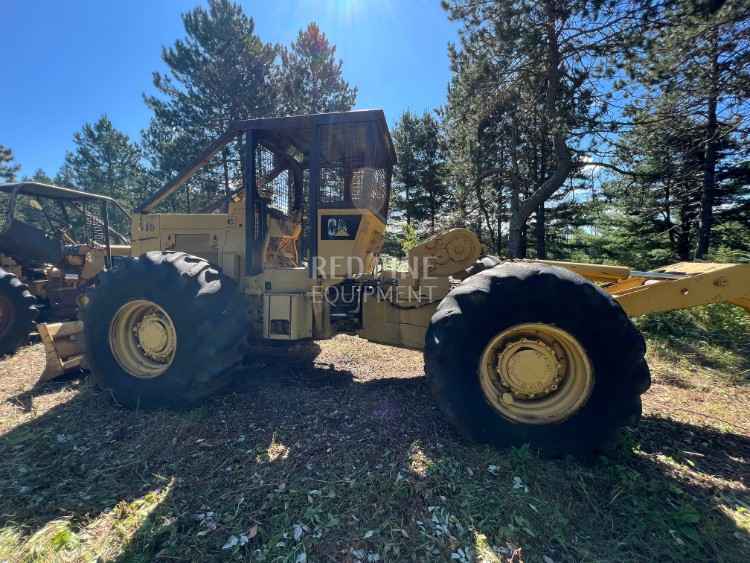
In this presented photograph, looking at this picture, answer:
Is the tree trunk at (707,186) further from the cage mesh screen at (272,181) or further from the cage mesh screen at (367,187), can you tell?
the cage mesh screen at (272,181)

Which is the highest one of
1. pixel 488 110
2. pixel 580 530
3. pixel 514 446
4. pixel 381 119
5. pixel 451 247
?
pixel 488 110

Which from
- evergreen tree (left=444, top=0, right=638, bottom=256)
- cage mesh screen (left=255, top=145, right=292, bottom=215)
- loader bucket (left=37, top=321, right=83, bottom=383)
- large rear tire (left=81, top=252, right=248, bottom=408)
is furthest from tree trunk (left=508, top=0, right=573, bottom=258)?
loader bucket (left=37, top=321, right=83, bottom=383)

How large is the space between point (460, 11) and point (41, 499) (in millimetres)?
12985

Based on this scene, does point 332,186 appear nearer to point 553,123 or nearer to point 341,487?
point 341,487

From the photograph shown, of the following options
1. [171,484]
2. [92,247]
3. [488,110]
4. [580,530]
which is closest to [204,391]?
[171,484]

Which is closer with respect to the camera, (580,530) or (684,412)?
(580,530)

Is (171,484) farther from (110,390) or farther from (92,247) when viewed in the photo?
(92,247)

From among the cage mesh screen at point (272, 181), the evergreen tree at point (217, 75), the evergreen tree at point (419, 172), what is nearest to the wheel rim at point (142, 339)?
the cage mesh screen at point (272, 181)

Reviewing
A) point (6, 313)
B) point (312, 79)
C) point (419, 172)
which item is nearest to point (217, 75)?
point (312, 79)

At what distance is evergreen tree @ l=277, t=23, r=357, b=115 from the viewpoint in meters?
16.2

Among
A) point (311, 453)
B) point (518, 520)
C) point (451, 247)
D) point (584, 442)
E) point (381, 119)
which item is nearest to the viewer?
point (518, 520)

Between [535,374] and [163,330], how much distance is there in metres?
3.18

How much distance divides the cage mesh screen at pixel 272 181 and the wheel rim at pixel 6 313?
452cm

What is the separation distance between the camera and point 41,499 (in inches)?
83.6
